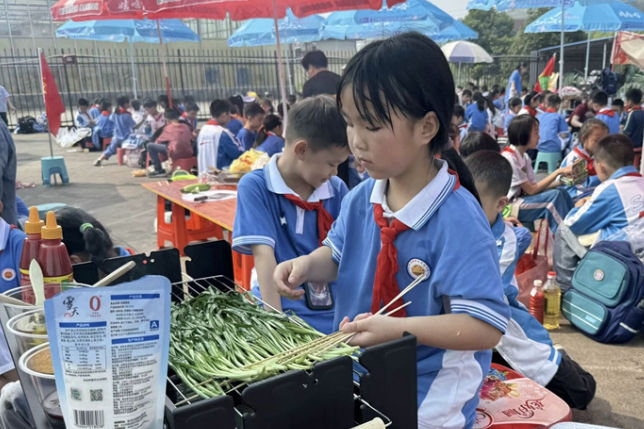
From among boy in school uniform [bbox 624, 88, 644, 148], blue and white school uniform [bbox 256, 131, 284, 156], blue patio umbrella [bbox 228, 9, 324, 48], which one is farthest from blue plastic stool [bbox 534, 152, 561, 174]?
blue patio umbrella [bbox 228, 9, 324, 48]

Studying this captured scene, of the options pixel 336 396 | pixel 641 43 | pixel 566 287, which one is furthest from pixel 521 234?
pixel 641 43

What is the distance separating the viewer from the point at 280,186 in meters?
2.33

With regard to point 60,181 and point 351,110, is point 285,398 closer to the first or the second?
point 351,110

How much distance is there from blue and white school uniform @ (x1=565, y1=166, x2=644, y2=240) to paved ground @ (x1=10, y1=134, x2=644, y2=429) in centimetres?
93

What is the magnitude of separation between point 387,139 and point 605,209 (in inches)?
153

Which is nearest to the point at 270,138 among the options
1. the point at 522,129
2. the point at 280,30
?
the point at 522,129

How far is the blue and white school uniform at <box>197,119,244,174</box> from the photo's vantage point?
739 centimetres

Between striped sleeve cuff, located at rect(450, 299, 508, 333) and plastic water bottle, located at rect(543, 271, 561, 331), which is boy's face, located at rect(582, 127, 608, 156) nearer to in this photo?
plastic water bottle, located at rect(543, 271, 561, 331)

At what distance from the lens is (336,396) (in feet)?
3.52

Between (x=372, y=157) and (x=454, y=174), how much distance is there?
0.90 ft

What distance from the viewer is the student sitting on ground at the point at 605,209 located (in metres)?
4.48

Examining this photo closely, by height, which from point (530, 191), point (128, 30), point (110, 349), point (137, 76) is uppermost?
point (128, 30)

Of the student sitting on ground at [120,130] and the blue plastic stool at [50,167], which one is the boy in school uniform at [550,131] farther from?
the student sitting on ground at [120,130]

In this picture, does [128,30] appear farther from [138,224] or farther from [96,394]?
[96,394]
